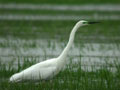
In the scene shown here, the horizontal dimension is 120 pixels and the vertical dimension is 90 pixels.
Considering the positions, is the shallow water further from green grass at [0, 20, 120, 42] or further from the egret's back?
the egret's back

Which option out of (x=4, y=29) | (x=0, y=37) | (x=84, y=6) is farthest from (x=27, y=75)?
(x=84, y=6)

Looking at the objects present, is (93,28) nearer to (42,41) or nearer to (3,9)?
(42,41)

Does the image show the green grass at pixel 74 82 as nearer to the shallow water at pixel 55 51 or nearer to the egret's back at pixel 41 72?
the egret's back at pixel 41 72

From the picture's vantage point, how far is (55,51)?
588 inches

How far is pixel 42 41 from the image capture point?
684 inches

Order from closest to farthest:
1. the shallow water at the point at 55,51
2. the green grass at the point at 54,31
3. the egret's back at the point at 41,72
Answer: the egret's back at the point at 41,72 < the shallow water at the point at 55,51 < the green grass at the point at 54,31

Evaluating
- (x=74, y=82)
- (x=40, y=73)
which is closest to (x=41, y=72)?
(x=40, y=73)

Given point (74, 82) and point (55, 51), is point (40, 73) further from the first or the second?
point (55, 51)

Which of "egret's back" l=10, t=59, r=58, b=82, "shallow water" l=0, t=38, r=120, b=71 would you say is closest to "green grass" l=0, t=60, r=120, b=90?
"egret's back" l=10, t=59, r=58, b=82

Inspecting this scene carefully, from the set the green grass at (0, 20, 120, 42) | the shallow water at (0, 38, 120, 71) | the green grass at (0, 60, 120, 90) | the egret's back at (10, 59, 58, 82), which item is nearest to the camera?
the green grass at (0, 60, 120, 90)

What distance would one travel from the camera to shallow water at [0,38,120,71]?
13.3 metres

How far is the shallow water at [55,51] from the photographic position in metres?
13.3

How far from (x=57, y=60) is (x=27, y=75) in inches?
26.2

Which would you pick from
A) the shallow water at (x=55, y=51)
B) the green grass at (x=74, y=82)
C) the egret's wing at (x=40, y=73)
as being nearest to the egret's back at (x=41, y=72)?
the egret's wing at (x=40, y=73)
